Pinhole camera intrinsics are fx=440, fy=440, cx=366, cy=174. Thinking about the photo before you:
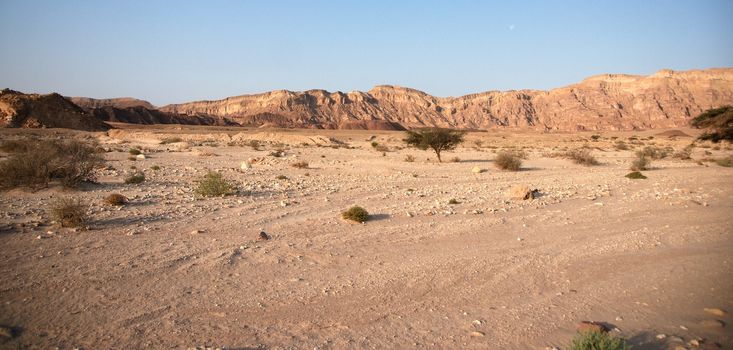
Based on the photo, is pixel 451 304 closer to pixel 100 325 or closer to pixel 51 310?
pixel 100 325

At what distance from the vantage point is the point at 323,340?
465 cm

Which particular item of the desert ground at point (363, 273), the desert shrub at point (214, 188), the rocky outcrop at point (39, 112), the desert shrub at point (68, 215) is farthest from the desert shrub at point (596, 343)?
the rocky outcrop at point (39, 112)

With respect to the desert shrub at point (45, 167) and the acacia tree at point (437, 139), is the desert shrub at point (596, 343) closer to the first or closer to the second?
the desert shrub at point (45, 167)

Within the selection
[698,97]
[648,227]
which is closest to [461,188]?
[648,227]

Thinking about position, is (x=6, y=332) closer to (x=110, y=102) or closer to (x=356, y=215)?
(x=356, y=215)

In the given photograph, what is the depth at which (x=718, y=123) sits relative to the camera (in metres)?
21.5

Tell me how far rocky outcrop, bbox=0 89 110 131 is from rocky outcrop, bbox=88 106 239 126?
149 ft

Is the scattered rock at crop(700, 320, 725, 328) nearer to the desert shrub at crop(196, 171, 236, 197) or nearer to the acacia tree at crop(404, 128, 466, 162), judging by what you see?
the desert shrub at crop(196, 171, 236, 197)

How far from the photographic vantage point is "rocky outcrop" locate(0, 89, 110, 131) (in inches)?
2477

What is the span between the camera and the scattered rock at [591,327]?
4.73 m

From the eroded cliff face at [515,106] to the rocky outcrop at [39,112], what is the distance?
6959cm

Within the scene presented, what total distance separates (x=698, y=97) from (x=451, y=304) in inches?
6455

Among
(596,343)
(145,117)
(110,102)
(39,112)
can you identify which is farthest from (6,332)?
(110,102)

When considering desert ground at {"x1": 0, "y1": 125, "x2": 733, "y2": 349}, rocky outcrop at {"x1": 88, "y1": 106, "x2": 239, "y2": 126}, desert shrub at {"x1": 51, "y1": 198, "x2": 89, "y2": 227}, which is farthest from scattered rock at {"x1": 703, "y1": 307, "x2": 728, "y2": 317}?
rocky outcrop at {"x1": 88, "y1": 106, "x2": 239, "y2": 126}
